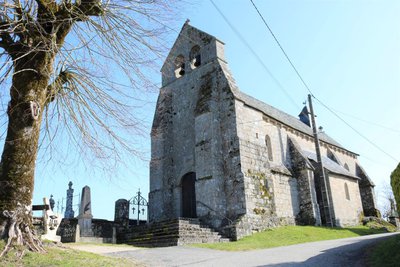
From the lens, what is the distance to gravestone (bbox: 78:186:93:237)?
15.4m

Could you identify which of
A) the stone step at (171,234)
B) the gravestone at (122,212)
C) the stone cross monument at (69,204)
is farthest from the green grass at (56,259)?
the stone cross monument at (69,204)

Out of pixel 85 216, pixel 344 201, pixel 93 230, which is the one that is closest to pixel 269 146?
pixel 344 201

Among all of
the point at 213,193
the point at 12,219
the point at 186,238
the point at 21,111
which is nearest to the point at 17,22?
the point at 21,111

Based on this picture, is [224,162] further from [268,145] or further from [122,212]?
[122,212]

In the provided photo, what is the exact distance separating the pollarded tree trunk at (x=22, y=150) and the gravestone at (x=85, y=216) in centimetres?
934

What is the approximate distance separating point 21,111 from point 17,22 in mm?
1722

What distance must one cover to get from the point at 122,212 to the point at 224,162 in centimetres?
598

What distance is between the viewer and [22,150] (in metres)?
6.62

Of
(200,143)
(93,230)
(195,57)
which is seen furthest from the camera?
(195,57)

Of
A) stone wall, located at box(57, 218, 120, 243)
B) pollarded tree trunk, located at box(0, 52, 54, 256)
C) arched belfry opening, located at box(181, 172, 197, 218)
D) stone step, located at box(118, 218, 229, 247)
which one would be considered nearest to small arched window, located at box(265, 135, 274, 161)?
arched belfry opening, located at box(181, 172, 197, 218)

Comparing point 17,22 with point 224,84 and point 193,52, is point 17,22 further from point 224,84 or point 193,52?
point 193,52

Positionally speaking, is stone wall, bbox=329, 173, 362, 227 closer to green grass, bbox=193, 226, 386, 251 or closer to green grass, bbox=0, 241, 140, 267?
green grass, bbox=193, 226, 386, 251

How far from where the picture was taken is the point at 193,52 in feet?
72.5

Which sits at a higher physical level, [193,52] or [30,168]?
[193,52]
